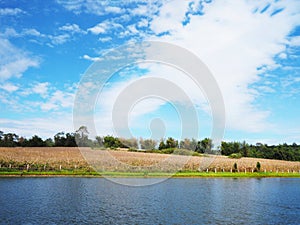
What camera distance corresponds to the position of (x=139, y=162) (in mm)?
59094

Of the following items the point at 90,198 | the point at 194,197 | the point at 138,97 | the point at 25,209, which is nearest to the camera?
the point at 25,209

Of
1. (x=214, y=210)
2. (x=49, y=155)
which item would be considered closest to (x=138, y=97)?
(x=214, y=210)

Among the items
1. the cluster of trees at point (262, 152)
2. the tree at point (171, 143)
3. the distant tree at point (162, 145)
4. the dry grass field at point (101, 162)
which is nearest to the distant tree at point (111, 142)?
the distant tree at point (162, 145)

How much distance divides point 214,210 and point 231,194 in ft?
30.6

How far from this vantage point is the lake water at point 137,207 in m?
19.1

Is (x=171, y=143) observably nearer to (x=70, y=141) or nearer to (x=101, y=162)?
(x=70, y=141)

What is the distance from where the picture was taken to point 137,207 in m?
22.8

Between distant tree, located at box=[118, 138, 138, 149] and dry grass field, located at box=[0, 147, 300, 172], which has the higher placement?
distant tree, located at box=[118, 138, 138, 149]

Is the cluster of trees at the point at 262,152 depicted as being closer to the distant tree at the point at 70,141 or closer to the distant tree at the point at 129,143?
the distant tree at the point at 129,143

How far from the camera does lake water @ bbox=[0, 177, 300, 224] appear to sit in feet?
62.7

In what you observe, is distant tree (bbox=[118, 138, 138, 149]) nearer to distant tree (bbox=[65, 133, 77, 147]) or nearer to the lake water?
distant tree (bbox=[65, 133, 77, 147])

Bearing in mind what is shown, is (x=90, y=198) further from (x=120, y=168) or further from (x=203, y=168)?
(x=203, y=168)

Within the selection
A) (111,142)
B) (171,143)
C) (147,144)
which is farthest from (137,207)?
(171,143)

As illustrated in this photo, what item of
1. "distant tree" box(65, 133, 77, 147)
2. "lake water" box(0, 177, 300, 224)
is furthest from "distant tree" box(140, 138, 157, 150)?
"lake water" box(0, 177, 300, 224)
